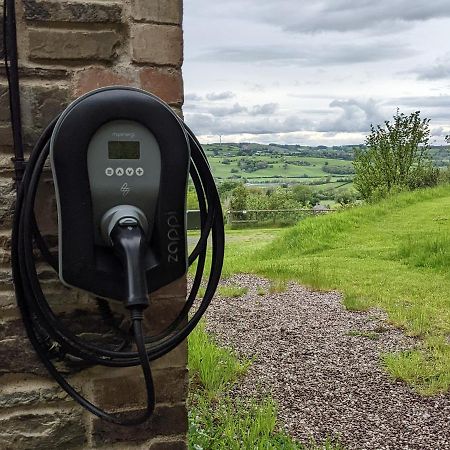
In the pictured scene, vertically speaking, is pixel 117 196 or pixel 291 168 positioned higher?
pixel 117 196

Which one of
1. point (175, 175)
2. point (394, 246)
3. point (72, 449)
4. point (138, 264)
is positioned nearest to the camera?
point (138, 264)

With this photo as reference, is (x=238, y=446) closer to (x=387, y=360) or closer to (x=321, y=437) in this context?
(x=321, y=437)

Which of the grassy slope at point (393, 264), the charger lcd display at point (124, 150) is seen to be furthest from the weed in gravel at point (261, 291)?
the charger lcd display at point (124, 150)

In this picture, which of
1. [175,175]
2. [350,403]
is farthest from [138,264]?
[350,403]

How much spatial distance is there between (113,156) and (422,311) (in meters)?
5.22

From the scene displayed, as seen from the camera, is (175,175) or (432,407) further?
(432,407)

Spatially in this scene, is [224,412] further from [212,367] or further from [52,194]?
[52,194]

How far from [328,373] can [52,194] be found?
139 inches

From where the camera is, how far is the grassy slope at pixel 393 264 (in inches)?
203

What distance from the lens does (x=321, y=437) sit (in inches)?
150

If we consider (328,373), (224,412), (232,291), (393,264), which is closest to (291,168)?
(393,264)

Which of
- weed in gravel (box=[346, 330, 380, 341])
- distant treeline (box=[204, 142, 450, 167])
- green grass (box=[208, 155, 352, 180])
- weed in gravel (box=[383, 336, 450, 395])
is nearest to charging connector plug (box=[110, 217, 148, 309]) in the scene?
weed in gravel (box=[383, 336, 450, 395])

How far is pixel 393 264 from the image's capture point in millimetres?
8984

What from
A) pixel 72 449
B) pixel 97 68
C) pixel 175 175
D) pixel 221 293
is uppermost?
pixel 97 68
